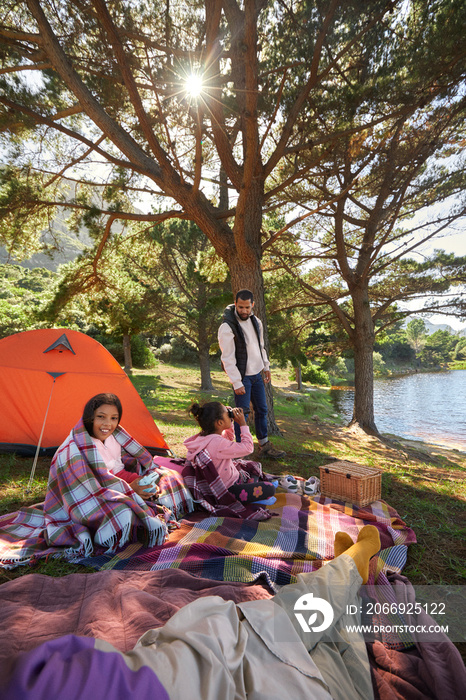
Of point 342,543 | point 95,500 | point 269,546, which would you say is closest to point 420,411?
point 269,546

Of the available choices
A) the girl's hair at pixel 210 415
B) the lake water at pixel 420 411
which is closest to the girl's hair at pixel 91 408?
the girl's hair at pixel 210 415

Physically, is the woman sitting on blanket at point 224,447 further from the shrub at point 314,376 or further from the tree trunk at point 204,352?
the shrub at point 314,376

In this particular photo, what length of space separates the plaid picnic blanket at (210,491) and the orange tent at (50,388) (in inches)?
52.2

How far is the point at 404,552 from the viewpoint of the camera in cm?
208

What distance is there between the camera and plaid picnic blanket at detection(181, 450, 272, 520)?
266cm

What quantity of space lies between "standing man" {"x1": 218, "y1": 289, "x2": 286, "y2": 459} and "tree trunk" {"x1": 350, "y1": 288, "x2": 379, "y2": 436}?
14.4 ft

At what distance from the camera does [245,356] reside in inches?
147

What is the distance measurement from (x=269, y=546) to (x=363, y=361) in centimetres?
627

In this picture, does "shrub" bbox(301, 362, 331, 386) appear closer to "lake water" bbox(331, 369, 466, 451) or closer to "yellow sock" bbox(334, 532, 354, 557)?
"lake water" bbox(331, 369, 466, 451)

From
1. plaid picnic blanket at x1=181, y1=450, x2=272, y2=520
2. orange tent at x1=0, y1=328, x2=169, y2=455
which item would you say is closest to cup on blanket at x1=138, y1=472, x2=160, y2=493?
plaid picnic blanket at x1=181, y1=450, x2=272, y2=520

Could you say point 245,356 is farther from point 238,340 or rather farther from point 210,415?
point 210,415

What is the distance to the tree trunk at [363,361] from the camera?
303 inches

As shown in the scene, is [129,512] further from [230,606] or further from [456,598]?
[456,598]

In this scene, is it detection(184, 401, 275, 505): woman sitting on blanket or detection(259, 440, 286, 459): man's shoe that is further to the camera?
detection(259, 440, 286, 459): man's shoe
